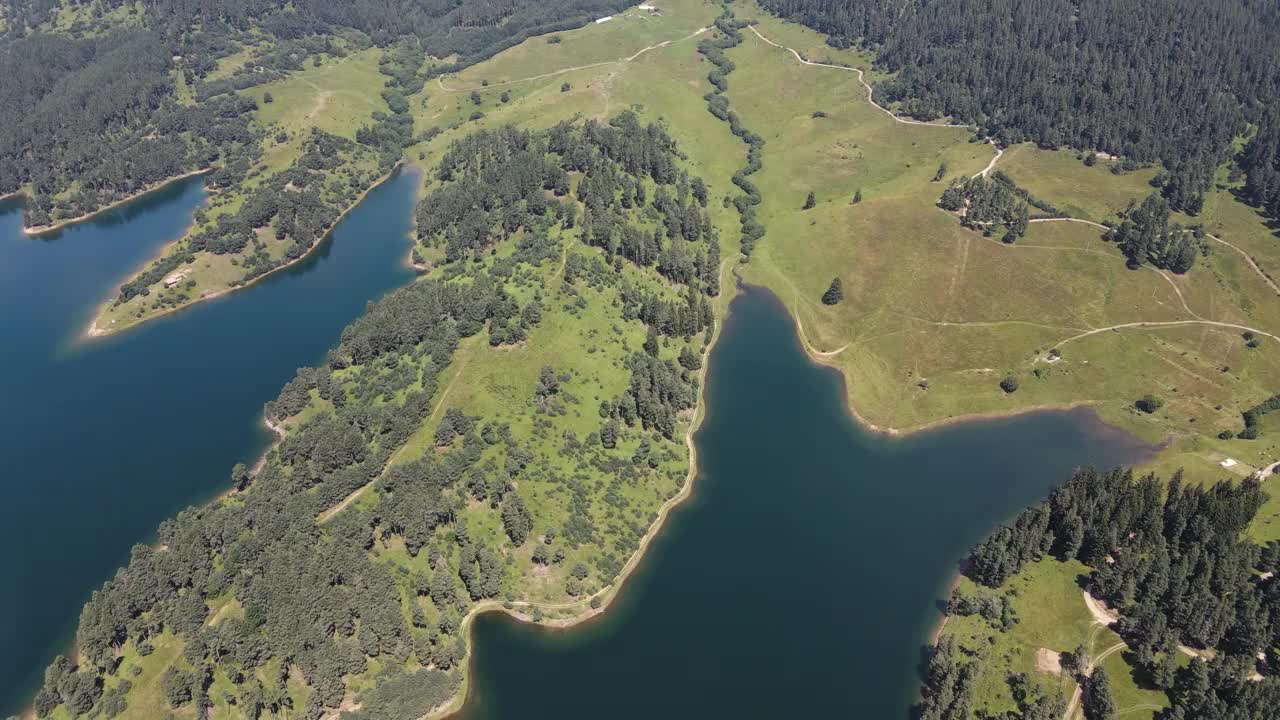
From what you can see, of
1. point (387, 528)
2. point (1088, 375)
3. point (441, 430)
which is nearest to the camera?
point (387, 528)

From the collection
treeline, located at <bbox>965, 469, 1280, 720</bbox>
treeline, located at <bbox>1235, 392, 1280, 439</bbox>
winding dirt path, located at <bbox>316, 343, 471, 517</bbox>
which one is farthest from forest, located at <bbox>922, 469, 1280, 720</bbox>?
winding dirt path, located at <bbox>316, 343, 471, 517</bbox>

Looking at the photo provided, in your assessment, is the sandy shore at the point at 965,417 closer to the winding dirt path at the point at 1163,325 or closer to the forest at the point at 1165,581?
the winding dirt path at the point at 1163,325

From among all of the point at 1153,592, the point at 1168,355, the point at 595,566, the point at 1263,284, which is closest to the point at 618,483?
the point at 595,566

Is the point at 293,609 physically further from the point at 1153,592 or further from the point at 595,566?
the point at 1153,592

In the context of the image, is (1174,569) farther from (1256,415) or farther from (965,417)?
(1256,415)

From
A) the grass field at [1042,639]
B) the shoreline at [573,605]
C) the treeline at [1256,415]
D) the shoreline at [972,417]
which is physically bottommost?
the treeline at [1256,415]

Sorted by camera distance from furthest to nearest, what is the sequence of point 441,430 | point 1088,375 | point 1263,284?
point 1263,284, point 1088,375, point 441,430

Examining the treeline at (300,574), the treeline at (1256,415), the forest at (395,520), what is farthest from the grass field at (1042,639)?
the treeline at (300,574)
